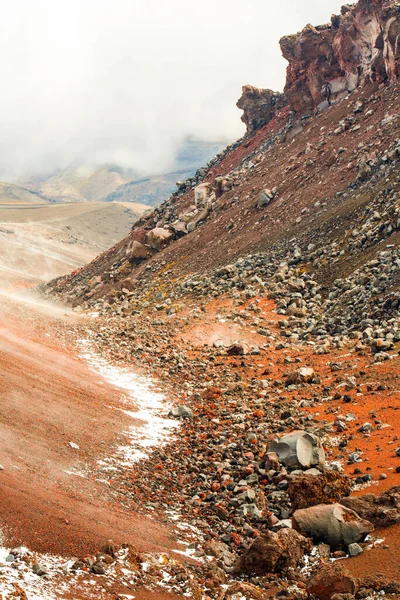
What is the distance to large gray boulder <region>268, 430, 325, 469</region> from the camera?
44.0ft

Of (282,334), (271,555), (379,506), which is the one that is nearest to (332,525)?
(379,506)

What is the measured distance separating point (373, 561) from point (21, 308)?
21961 mm

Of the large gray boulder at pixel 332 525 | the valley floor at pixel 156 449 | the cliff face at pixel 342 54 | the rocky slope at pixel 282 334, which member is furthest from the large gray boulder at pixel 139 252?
the large gray boulder at pixel 332 525

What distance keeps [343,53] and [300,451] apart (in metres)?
43.3

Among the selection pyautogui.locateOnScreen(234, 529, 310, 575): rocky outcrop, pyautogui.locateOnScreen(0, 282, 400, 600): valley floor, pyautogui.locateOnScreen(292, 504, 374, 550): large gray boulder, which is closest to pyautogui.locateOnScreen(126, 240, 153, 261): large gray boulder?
pyautogui.locateOnScreen(0, 282, 400, 600): valley floor

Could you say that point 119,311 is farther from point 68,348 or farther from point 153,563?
point 153,563

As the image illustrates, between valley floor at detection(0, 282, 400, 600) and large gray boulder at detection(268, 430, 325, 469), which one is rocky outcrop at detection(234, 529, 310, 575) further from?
large gray boulder at detection(268, 430, 325, 469)

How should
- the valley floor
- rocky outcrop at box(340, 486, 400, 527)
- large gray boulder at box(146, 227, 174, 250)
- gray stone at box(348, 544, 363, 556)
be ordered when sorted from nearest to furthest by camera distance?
the valley floor
gray stone at box(348, 544, 363, 556)
rocky outcrop at box(340, 486, 400, 527)
large gray boulder at box(146, 227, 174, 250)

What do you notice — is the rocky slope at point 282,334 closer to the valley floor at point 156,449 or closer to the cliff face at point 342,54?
the valley floor at point 156,449

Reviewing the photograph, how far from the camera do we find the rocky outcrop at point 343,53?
4212cm

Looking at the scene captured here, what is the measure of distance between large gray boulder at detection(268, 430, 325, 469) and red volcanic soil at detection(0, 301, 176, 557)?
403 centimetres

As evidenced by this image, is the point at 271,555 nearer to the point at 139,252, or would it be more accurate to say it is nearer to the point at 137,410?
the point at 137,410

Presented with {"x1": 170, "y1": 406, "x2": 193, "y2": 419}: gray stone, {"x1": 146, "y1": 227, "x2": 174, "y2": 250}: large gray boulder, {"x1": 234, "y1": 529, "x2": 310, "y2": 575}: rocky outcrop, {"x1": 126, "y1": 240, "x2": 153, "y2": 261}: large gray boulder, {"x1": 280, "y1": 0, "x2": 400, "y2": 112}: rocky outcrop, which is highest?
{"x1": 280, "y1": 0, "x2": 400, "y2": 112}: rocky outcrop

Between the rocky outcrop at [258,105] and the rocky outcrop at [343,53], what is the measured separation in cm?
465
